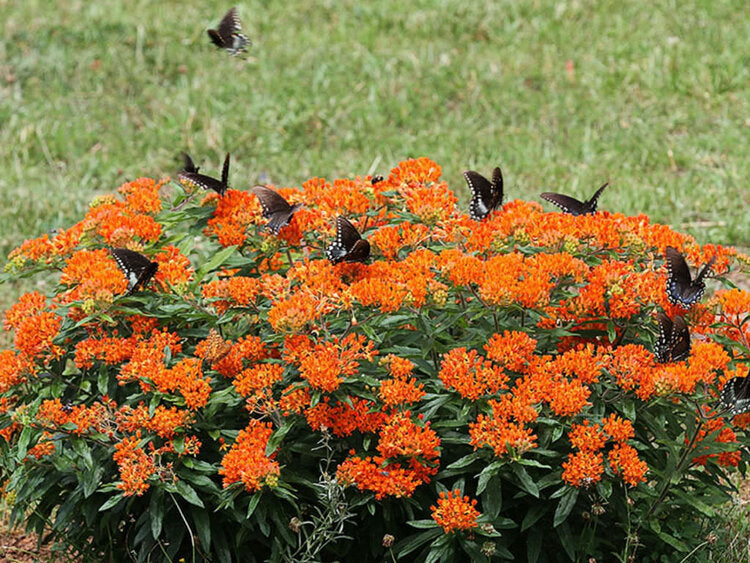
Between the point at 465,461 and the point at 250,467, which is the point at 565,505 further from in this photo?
the point at 250,467

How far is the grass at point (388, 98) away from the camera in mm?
7859

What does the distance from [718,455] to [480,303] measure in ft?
3.08

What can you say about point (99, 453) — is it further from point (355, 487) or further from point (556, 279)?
point (556, 279)

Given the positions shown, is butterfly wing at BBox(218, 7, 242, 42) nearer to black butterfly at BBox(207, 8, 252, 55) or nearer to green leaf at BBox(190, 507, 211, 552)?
black butterfly at BBox(207, 8, 252, 55)

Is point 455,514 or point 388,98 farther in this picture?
point 388,98

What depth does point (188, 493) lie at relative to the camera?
10.1 ft

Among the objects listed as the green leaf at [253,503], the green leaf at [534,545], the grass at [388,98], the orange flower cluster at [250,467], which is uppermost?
the orange flower cluster at [250,467]

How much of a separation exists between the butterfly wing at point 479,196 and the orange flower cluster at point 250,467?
1349 mm

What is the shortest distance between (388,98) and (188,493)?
20.7 ft

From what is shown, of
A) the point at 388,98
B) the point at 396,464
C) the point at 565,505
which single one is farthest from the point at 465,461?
the point at 388,98

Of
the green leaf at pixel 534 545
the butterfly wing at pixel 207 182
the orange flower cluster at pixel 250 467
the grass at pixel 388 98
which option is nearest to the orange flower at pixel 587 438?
the green leaf at pixel 534 545

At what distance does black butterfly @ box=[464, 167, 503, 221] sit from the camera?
386cm

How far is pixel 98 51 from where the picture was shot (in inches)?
378

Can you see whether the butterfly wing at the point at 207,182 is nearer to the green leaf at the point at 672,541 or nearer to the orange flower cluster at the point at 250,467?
the orange flower cluster at the point at 250,467
